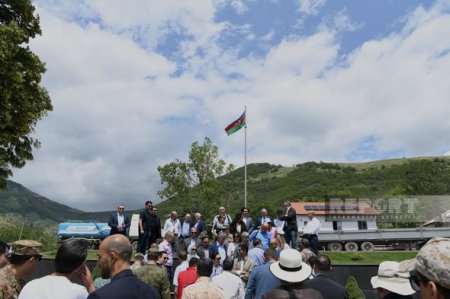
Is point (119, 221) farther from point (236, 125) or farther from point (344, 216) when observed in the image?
point (344, 216)

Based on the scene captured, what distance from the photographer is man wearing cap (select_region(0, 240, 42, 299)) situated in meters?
3.81

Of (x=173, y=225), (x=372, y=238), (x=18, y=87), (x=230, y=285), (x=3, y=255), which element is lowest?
(x=230, y=285)

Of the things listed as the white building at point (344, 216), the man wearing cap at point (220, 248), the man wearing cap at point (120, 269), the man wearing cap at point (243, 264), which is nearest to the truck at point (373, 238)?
the white building at point (344, 216)

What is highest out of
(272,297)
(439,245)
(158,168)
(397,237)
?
(158,168)

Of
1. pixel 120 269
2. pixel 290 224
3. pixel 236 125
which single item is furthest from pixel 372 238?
pixel 120 269

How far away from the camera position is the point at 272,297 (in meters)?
3.53

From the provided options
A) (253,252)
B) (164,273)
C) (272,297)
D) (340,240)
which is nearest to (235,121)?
(340,240)

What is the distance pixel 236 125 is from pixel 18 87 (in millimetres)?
18523

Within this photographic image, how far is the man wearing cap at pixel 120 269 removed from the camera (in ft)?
10.6

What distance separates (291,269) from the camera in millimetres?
3820

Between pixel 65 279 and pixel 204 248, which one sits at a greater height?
pixel 204 248

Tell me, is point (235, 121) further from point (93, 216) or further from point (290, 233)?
point (93, 216)

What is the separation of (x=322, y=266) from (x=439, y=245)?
3.49 metres

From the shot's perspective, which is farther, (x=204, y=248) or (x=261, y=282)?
(x=204, y=248)
